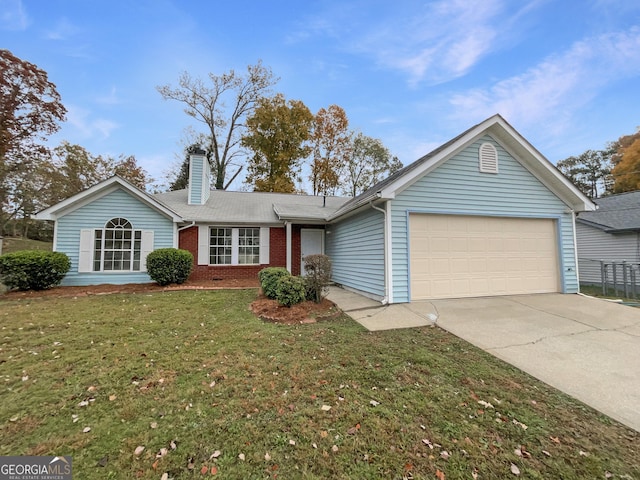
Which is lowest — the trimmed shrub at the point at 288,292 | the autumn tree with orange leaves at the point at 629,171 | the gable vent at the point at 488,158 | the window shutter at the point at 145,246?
the trimmed shrub at the point at 288,292

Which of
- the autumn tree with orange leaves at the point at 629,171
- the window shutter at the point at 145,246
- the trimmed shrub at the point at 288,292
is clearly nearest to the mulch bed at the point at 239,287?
the trimmed shrub at the point at 288,292

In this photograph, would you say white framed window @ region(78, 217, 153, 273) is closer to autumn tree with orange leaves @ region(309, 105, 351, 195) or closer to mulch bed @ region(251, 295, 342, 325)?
mulch bed @ region(251, 295, 342, 325)

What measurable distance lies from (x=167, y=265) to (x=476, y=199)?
1039cm

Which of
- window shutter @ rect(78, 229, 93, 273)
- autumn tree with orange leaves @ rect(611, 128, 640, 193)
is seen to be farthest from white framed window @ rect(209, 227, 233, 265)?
autumn tree with orange leaves @ rect(611, 128, 640, 193)

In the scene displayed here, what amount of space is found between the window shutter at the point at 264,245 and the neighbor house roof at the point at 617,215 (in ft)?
50.9

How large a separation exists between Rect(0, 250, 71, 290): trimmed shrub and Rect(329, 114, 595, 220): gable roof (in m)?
10.0

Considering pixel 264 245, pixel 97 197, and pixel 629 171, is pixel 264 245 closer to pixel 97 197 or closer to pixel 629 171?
pixel 97 197

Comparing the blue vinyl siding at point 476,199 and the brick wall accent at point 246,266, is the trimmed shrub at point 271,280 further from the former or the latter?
the brick wall accent at point 246,266

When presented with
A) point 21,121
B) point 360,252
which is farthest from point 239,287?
point 21,121

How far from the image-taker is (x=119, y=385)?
3303 millimetres

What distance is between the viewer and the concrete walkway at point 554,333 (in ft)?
10.9

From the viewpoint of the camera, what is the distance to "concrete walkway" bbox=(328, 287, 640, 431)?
131 inches

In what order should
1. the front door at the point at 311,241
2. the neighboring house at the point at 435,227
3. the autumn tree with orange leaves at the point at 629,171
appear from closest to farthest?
the neighboring house at the point at 435,227, the front door at the point at 311,241, the autumn tree with orange leaves at the point at 629,171

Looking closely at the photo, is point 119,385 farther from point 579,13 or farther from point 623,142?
point 623,142
